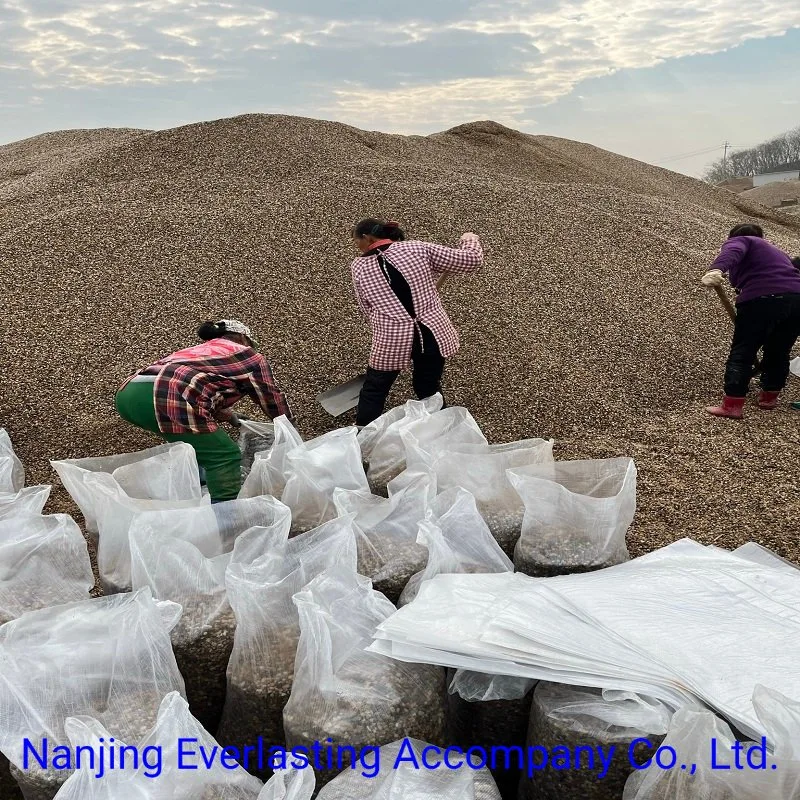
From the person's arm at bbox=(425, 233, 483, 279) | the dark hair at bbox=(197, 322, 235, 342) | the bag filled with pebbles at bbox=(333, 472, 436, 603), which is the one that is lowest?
the bag filled with pebbles at bbox=(333, 472, 436, 603)

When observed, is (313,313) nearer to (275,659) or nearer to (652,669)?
(275,659)

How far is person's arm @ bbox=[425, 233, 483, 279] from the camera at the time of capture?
368cm

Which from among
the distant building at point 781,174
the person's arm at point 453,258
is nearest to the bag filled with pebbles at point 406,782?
the person's arm at point 453,258

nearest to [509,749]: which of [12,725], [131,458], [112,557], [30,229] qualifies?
[12,725]

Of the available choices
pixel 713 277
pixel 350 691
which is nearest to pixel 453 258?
pixel 713 277

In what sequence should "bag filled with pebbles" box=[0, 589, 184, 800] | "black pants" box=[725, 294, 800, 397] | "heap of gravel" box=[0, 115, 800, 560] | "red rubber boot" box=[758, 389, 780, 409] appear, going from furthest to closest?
"red rubber boot" box=[758, 389, 780, 409] < "black pants" box=[725, 294, 800, 397] < "heap of gravel" box=[0, 115, 800, 560] < "bag filled with pebbles" box=[0, 589, 184, 800]

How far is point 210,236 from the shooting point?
232 inches

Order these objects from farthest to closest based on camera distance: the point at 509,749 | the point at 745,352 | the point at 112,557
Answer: the point at 745,352, the point at 112,557, the point at 509,749

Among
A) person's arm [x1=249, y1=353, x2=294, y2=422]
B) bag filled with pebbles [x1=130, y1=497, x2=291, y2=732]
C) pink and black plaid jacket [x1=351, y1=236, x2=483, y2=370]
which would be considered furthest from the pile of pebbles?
pink and black plaid jacket [x1=351, y1=236, x2=483, y2=370]

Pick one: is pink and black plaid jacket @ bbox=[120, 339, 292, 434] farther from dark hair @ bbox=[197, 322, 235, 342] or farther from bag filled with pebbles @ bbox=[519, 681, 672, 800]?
bag filled with pebbles @ bbox=[519, 681, 672, 800]

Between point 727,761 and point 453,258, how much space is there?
8.95ft

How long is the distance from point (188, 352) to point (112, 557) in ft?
3.34

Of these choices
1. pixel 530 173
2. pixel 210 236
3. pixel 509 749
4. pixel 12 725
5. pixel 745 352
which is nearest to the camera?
pixel 12 725

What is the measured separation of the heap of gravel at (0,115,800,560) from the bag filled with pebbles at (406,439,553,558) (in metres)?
0.63
